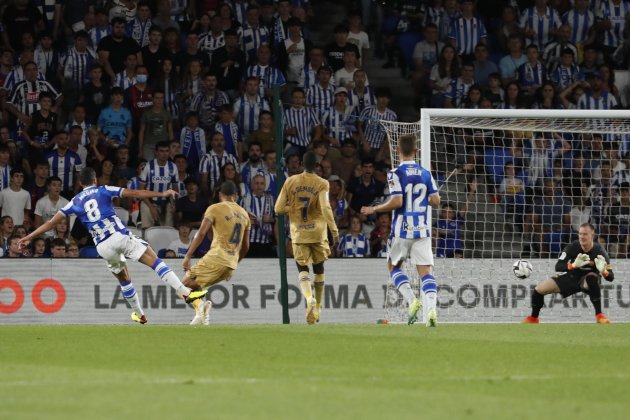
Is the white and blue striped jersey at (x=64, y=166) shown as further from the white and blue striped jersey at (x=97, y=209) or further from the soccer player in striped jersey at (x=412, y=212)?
the soccer player in striped jersey at (x=412, y=212)

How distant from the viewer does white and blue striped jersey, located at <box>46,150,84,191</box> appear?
826 inches

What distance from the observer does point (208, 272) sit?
17.0 m

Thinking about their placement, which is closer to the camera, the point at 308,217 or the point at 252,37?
the point at 308,217

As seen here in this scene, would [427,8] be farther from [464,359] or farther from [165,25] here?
[464,359]

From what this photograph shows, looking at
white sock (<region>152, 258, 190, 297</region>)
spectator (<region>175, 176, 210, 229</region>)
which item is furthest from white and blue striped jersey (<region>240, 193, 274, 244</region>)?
white sock (<region>152, 258, 190, 297</region>)

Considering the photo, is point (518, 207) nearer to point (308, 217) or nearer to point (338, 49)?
point (338, 49)

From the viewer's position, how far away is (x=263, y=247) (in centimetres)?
2109

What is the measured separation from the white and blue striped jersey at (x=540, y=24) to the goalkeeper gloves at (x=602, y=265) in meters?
8.42

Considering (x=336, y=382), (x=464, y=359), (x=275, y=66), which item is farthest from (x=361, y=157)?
(x=336, y=382)

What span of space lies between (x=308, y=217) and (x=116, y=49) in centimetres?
716

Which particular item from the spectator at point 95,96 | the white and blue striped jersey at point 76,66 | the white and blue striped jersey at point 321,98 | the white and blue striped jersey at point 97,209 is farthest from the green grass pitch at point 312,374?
the white and blue striped jersey at point 321,98

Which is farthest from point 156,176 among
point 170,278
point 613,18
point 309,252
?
point 613,18

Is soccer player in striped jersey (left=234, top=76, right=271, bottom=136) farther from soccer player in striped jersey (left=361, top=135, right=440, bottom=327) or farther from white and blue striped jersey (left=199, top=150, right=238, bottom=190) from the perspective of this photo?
soccer player in striped jersey (left=361, top=135, right=440, bottom=327)

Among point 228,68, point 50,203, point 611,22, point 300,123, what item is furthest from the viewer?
point 611,22
